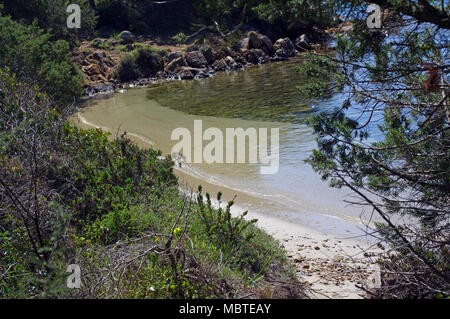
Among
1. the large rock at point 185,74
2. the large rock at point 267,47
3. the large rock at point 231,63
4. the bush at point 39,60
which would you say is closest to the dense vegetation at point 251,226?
the bush at point 39,60

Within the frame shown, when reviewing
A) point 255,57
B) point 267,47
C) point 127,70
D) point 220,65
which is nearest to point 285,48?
point 267,47

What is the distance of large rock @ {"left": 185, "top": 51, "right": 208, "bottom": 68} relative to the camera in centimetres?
3366

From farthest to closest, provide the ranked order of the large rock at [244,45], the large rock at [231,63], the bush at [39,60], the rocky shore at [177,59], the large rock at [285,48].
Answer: the large rock at [244,45] → the large rock at [285,48] → the large rock at [231,63] → the rocky shore at [177,59] → the bush at [39,60]

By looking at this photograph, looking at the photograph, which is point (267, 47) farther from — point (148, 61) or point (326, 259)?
point (326, 259)

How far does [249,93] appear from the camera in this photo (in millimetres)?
22594

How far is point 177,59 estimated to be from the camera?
33.6 m

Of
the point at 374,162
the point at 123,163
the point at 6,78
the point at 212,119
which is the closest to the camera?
the point at 374,162

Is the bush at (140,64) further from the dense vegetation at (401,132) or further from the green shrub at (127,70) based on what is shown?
the dense vegetation at (401,132)

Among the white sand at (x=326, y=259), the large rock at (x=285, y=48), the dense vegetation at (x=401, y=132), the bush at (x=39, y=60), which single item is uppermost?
the large rock at (x=285, y=48)

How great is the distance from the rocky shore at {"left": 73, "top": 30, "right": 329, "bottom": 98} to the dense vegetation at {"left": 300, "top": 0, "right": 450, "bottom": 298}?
2445 centimetres

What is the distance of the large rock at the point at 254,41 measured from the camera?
36838 mm

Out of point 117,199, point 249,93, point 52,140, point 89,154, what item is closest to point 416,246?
point 117,199

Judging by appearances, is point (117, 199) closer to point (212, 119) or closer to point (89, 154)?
point (89, 154)
